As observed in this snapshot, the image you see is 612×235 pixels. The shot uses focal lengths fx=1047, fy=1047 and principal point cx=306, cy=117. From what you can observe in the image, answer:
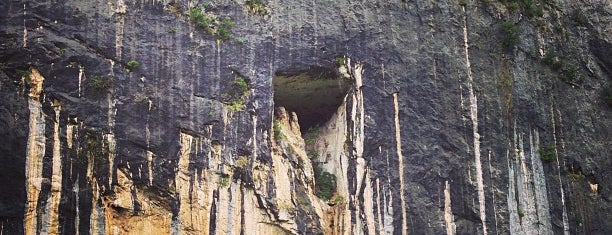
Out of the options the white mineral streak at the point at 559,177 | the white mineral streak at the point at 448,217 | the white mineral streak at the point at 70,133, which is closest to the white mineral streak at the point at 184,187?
the white mineral streak at the point at 70,133

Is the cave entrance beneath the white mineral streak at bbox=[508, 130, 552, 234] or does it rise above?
above

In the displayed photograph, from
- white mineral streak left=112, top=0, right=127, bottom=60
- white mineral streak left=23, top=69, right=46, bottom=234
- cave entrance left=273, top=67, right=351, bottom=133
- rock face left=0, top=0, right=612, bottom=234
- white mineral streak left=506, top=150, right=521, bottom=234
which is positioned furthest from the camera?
cave entrance left=273, top=67, right=351, bottom=133

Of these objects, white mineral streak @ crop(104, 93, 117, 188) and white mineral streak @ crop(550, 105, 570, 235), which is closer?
white mineral streak @ crop(104, 93, 117, 188)

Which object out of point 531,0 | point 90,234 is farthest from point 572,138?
point 90,234

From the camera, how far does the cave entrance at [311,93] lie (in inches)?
835

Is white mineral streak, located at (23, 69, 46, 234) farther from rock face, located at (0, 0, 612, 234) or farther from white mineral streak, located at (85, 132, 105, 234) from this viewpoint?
white mineral streak, located at (85, 132, 105, 234)

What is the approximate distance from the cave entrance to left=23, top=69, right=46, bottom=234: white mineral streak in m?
4.84

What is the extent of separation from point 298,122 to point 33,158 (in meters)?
6.23

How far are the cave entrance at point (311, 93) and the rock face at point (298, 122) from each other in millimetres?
107

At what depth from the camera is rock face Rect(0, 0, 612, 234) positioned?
61.4 feet

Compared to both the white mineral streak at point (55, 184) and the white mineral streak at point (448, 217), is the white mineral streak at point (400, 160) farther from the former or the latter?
the white mineral streak at point (55, 184)

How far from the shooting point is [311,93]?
2214 centimetres

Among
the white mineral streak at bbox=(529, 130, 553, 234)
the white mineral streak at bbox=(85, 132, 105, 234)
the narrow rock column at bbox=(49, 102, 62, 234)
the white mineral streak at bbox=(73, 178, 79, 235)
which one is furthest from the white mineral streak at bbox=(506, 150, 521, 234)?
the narrow rock column at bbox=(49, 102, 62, 234)

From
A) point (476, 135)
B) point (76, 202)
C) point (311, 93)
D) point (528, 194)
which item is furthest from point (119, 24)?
point (528, 194)
